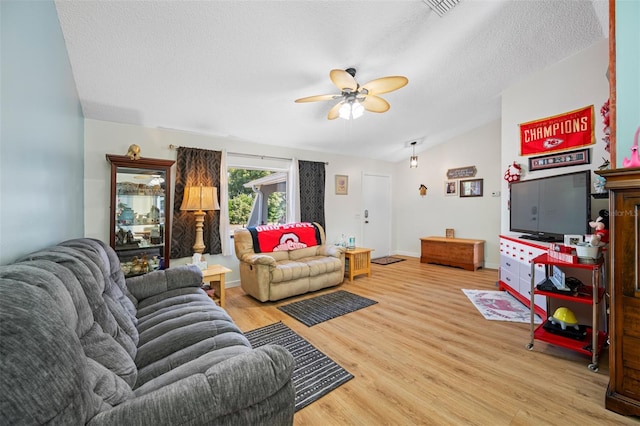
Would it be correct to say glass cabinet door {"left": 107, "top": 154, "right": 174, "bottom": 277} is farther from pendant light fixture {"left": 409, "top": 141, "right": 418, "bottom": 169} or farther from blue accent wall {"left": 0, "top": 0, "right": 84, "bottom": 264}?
pendant light fixture {"left": 409, "top": 141, "right": 418, "bottom": 169}

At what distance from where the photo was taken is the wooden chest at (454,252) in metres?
4.91

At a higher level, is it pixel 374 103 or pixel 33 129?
pixel 374 103

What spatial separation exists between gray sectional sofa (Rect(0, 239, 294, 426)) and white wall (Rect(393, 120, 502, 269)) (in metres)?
5.12

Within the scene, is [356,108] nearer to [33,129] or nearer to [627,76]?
[627,76]

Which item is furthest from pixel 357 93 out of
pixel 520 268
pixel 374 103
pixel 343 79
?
pixel 520 268

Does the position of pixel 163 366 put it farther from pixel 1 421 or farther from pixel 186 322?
pixel 1 421

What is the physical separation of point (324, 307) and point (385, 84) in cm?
247

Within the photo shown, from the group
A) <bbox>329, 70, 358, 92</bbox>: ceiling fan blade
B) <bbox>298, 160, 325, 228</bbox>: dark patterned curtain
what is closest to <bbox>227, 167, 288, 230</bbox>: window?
<bbox>298, 160, 325, 228</bbox>: dark patterned curtain

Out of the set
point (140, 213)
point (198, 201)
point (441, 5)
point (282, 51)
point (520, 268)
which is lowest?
point (520, 268)

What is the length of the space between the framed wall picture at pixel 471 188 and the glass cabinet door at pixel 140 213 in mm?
5176

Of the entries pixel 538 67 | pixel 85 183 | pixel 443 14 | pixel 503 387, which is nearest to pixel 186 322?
pixel 503 387

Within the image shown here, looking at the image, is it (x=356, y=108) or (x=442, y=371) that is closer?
(x=442, y=371)

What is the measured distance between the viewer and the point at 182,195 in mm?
3609

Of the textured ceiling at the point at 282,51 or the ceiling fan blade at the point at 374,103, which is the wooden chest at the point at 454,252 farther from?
the ceiling fan blade at the point at 374,103
